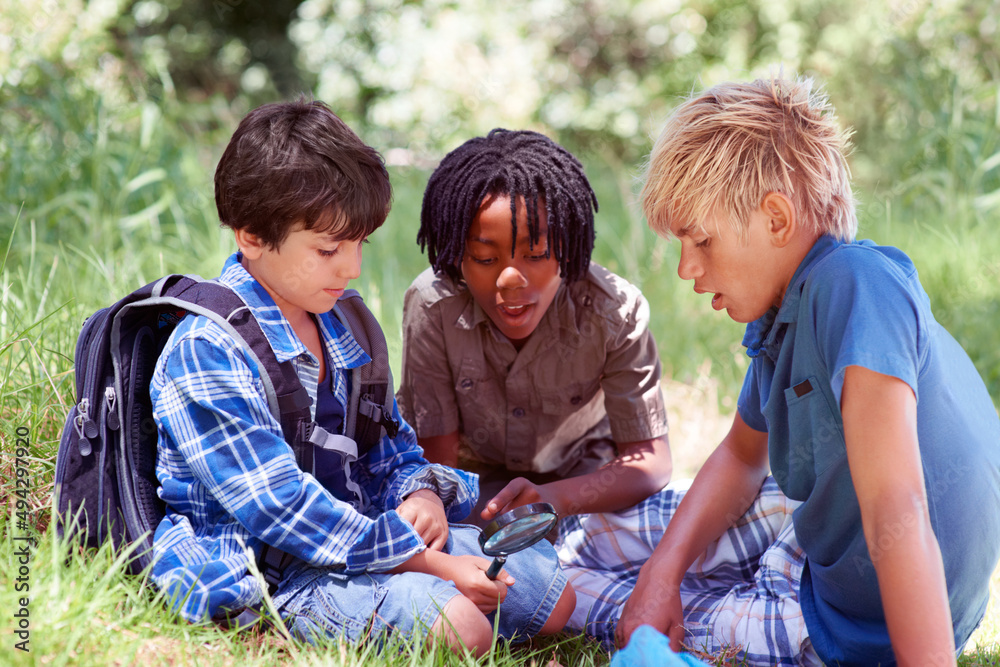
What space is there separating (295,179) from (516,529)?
0.97m

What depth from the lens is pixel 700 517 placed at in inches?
94.3

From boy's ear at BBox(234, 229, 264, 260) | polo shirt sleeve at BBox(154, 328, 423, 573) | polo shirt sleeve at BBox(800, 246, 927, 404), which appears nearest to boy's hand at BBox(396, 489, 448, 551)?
polo shirt sleeve at BBox(154, 328, 423, 573)

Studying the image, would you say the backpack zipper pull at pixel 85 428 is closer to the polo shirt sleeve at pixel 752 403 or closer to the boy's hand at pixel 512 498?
the boy's hand at pixel 512 498

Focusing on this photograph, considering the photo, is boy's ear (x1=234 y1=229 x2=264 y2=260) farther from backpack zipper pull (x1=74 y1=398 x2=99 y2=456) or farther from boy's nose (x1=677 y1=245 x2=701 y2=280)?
boy's nose (x1=677 y1=245 x2=701 y2=280)

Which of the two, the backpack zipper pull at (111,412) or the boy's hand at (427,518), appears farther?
the boy's hand at (427,518)

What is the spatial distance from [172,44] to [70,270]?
30.8 feet

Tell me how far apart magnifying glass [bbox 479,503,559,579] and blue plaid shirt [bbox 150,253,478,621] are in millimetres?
260

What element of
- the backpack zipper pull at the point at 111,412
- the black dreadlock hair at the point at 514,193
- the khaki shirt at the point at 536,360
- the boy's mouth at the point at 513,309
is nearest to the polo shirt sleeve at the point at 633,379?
the khaki shirt at the point at 536,360

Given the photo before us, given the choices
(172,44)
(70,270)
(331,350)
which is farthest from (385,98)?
(331,350)

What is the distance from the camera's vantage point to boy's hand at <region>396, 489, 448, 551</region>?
215 cm

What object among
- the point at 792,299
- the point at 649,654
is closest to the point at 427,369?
the point at 792,299

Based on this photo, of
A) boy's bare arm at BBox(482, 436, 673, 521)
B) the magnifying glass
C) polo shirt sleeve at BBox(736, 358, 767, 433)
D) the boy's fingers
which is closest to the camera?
the magnifying glass

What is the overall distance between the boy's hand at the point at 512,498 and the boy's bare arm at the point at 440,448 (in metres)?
0.38

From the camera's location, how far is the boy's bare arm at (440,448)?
2844 millimetres
